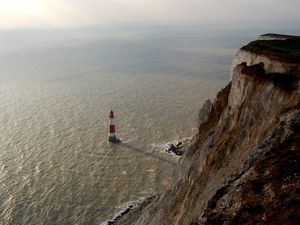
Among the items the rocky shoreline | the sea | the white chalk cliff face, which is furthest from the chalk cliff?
the sea

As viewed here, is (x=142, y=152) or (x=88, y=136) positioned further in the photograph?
(x=88, y=136)

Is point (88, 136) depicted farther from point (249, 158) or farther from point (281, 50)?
point (249, 158)

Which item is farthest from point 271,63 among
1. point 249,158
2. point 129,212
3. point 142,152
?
point 142,152

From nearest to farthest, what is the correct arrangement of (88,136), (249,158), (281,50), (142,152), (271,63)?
(249,158)
(271,63)
(281,50)
(142,152)
(88,136)

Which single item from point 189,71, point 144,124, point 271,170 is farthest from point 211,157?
point 189,71

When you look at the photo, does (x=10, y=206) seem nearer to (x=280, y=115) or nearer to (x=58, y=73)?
(x=280, y=115)

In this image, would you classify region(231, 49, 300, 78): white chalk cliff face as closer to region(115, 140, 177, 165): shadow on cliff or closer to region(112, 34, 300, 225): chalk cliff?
region(112, 34, 300, 225): chalk cliff

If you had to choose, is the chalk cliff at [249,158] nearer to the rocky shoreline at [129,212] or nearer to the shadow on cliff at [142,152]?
the rocky shoreline at [129,212]
